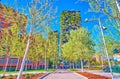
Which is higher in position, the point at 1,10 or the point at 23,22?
the point at 1,10

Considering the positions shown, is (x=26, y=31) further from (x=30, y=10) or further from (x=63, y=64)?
(x=63, y=64)

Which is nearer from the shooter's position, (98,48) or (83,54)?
(83,54)

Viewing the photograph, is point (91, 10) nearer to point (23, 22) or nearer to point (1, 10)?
point (23, 22)

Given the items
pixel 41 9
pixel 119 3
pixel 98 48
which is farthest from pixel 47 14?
pixel 98 48

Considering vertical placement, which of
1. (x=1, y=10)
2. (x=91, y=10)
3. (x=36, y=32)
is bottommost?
(x=36, y=32)

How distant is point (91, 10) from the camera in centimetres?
1056

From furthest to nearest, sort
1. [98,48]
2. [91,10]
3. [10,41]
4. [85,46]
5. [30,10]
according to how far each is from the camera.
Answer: [98,48]
[85,46]
[10,41]
[30,10]
[91,10]

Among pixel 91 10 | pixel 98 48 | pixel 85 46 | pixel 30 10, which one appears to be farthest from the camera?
pixel 98 48

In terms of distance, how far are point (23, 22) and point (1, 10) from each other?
1.90 metres

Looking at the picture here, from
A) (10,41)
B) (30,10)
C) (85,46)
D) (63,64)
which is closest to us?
(30,10)

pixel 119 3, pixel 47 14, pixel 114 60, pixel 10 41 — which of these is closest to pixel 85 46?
pixel 114 60

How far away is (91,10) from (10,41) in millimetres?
18509

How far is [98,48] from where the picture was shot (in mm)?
48531

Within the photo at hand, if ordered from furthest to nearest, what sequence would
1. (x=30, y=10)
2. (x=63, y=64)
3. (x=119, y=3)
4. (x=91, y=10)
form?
(x=63, y=64), (x=30, y=10), (x=91, y=10), (x=119, y=3)
